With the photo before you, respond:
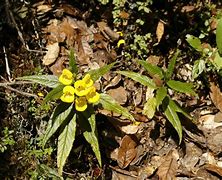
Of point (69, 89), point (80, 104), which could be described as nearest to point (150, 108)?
point (80, 104)

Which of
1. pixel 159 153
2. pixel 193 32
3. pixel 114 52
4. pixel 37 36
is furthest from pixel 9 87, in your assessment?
pixel 193 32

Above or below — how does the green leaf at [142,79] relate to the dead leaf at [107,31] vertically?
below

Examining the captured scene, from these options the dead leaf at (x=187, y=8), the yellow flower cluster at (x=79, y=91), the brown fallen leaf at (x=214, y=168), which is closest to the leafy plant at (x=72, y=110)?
the yellow flower cluster at (x=79, y=91)

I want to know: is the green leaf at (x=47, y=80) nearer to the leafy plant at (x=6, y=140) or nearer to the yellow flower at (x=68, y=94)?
the yellow flower at (x=68, y=94)

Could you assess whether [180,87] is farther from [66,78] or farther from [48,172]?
[48,172]

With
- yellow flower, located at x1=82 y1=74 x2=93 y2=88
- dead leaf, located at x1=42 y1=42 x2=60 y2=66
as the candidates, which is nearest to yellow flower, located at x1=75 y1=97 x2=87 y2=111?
yellow flower, located at x1=82 y1=74 x2=93 y2=88

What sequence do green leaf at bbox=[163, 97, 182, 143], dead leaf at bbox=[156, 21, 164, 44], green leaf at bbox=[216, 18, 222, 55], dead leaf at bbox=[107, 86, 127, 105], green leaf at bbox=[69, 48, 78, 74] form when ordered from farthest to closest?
dead leaf at bbox=[156, 21, 164, 44] → dead leaf at bbox=[107, 86, 127, 105] → green leaf at bbox=[216, 18, 222, 55] → green leaf at bbox=[163, 97, 182, 143] → green leaf at bbox=[69, 48, 78, 74]

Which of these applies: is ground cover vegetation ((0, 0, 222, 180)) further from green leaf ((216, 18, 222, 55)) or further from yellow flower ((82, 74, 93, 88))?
yellow flower ((82, 74, 93, 88))
